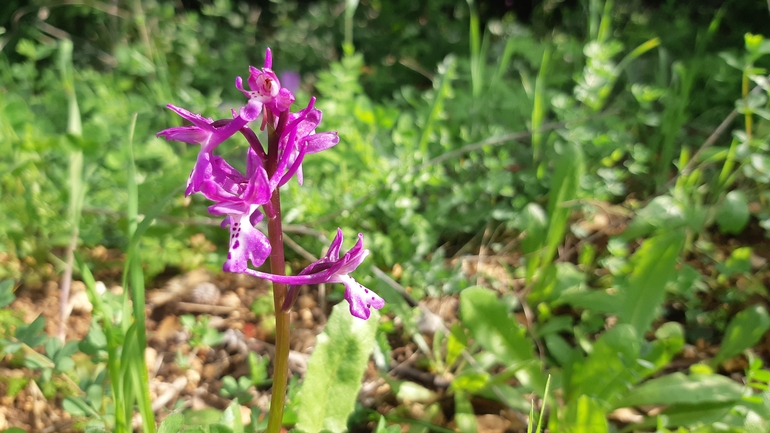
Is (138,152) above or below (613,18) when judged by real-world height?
below

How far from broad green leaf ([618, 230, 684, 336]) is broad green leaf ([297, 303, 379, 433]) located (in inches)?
34.0

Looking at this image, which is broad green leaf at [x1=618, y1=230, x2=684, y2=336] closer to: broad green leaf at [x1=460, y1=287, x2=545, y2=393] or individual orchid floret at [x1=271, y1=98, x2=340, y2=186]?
broad green leaf at [x1=460, y1=287, x2=545, y2=393]

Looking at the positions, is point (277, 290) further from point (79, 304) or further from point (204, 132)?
point (79, 304)

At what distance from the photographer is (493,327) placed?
150cm

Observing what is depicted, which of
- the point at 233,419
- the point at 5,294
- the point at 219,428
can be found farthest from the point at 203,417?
the point at 5,294

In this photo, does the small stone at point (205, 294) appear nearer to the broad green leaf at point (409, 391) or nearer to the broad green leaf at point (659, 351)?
the broad green leaf at point (409, 391)

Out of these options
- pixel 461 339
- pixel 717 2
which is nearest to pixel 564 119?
pixel 461 339

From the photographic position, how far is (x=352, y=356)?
116 cm

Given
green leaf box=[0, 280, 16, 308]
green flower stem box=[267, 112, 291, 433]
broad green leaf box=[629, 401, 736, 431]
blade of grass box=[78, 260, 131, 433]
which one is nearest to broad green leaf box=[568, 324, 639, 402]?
broad green leaf box=[629, 401, 736, 431]

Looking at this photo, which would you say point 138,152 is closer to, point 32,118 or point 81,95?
point 32,118

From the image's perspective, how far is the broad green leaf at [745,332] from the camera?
59.4 inches

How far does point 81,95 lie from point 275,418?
7.83 ft

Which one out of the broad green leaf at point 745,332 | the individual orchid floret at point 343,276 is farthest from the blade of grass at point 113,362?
the broad green leaf at point 745,332

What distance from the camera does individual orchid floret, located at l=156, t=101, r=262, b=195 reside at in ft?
2.36
